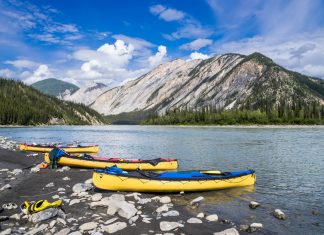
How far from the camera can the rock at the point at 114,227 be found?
16344 millimetres

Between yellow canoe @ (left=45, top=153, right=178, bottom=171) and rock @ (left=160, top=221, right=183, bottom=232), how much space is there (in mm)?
19757

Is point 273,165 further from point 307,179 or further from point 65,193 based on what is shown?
point 65,193

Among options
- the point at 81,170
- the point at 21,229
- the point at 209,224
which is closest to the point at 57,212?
the point at 21,229

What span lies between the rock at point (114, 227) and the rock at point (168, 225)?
196cm

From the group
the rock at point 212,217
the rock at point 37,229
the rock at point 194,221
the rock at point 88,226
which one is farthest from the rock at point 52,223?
the rock at point 212,217

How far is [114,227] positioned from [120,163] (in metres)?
20.2

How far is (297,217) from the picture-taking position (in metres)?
20.8

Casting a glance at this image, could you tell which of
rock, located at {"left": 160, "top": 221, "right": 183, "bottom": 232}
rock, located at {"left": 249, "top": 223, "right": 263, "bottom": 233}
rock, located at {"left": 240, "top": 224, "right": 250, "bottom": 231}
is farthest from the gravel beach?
rock, located at {"left": 249, "top": 223, "right": 263, "bottom": 233}

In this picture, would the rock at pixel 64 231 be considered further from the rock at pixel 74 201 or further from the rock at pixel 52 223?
the rock at pixel 74 201

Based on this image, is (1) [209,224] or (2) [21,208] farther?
(2) [21,208]

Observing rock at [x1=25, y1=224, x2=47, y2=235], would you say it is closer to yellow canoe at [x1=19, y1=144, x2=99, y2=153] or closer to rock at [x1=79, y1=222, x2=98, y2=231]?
rock at [x1=79, y1=222, x2=98, y2=231]

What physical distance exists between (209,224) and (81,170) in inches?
915

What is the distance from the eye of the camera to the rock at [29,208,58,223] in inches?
695

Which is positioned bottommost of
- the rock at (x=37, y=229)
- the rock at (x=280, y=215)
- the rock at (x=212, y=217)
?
the rock at (x=280, y=215)
